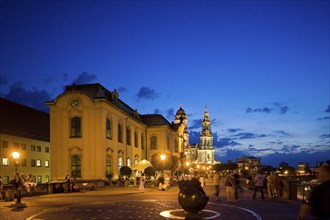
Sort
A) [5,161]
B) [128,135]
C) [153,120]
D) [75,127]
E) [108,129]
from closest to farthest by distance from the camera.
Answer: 1. [75,127]
2. [108,129]
3. [5,161]
4. [128,135]
5. [153,120]

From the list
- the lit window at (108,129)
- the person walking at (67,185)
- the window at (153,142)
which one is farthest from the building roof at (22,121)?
the person walking at (67,185)

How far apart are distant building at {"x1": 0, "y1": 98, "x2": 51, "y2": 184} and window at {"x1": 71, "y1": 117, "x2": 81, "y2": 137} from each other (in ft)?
A: 27.0

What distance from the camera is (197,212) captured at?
1764cm

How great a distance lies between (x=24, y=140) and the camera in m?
56.4

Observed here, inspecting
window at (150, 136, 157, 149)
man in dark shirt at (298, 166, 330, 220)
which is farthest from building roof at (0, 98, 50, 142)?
man in dark shirt at (298, 166, 330, 220)

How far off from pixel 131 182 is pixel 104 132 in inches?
272

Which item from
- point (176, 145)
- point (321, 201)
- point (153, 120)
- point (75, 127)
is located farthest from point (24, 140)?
point (321, 201)

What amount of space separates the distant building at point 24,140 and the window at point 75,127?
8237 millimetres

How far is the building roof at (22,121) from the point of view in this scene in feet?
179

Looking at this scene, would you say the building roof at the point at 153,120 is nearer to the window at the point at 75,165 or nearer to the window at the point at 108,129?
the window at the point at 108,129

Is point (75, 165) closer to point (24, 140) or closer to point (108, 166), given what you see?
point (108, 166)

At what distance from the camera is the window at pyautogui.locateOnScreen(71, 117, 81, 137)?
48.0m

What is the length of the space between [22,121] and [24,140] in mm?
4250

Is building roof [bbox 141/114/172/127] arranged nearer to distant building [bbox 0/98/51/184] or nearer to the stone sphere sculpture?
distant building [bbox 0/98/51/184]
